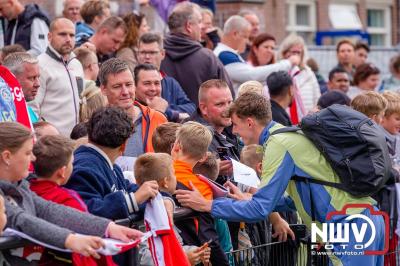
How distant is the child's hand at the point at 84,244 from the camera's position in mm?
5051

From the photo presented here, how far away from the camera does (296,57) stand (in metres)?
12.5

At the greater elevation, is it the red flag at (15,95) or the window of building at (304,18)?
the red flag at (15,95)

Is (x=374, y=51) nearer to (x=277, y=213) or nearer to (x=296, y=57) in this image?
(x=296, y=57)

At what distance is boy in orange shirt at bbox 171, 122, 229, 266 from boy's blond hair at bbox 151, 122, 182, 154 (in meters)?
0.22

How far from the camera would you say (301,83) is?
1268 cm

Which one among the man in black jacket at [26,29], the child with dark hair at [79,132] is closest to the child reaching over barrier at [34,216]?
the child with dark hair at [79,132]

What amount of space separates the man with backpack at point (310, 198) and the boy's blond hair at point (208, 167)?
14.7 inches

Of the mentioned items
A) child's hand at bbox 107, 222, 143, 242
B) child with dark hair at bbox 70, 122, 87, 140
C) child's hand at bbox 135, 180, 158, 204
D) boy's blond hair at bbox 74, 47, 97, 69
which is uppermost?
boy's blond hair at bbox 74, 47, 97, 69

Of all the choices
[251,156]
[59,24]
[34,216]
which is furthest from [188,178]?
[59,24]

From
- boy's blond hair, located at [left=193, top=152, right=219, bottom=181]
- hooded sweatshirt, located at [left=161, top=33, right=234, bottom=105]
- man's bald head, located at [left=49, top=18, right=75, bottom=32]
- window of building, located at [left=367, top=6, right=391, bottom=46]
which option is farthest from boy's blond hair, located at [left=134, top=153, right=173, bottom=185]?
window of building, located at [left=367, top=6, right=391, bottom=46]

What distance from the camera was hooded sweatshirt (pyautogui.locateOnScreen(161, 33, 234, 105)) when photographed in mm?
10391

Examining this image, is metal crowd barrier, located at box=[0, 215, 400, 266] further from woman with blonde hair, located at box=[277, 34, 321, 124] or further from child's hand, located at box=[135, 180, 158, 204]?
woman with blonde hair, located at box=[277, 34, 321, 124]

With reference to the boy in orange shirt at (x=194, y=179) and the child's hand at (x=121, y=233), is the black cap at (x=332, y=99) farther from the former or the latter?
the child's hand at (x=121, y=233)

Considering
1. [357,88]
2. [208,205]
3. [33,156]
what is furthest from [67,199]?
[357,88]
